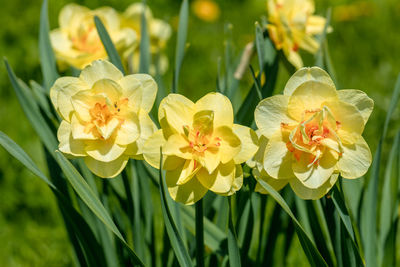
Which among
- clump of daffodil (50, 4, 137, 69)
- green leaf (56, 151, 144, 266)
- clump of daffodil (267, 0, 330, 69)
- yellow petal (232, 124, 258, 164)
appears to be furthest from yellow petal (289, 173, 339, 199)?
clump of daffodil (50, 4, 137, 69)

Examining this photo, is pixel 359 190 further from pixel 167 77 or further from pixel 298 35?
pixel 167 77

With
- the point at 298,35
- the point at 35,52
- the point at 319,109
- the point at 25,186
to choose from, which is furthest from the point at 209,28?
the point at 319,109

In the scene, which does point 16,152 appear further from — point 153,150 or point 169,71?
point 169,71

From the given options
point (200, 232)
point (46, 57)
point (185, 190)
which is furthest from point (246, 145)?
point (46, 57)

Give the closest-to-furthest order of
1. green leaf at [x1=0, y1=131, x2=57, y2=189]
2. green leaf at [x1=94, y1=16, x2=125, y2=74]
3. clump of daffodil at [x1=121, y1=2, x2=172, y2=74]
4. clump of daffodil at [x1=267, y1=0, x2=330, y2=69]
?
1. green leaf at [x1=0, y1=131, x2=57, y2=189]
2. green leaf at [x1=94, y1=16, x2=125, y2=74]
3. clump of daffodil at [x1=267, y1=0, x2=330, y2=69]
4. clump of daffodil at [x1=121, y1=2, x2=172, y2=74]

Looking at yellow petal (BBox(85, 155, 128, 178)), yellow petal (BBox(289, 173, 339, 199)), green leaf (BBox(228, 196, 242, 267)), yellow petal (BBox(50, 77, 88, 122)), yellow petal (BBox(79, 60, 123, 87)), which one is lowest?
→ green leaf (BBox(228, 196, 242, 267))

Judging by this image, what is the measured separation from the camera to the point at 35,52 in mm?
2656

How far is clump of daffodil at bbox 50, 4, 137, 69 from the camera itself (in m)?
1.26

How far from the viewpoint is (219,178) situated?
0.80 metres

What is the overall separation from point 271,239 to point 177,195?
1.60ft

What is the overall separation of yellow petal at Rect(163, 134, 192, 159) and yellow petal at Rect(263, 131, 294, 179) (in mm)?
132

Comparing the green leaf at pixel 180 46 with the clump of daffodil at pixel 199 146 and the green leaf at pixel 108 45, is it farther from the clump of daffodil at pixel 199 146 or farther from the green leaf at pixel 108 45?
the clump of daffodil at pixel 199 146

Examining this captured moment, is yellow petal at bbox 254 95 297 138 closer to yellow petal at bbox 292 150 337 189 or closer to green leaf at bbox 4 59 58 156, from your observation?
yellow petal at bbox 292 150 337 189

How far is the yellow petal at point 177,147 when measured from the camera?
30.8 inches
